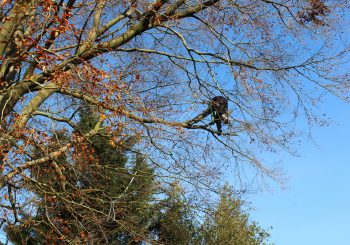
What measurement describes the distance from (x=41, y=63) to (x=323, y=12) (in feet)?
17.8

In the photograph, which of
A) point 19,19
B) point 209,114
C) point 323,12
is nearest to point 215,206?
point 209,114

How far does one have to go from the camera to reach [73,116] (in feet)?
36.8

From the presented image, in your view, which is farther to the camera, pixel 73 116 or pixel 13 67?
pixel 73 116

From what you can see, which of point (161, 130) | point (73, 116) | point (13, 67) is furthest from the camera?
point (73, 116)

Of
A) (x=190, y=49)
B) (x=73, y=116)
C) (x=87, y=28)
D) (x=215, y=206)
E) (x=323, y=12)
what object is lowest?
(x=215, y=206)

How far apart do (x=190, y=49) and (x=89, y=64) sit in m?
2.77

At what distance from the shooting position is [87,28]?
387 inches

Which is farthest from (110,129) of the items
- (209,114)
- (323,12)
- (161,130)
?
(323,12)

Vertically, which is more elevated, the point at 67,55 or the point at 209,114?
the point at 209,114

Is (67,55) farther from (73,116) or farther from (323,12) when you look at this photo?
(323,12)

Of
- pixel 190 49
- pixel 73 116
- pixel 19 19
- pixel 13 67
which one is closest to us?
pixel 19 19

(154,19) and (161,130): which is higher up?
(154,19)

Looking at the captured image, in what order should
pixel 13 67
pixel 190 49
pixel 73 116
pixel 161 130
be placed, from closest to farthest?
pixel 13 67 < pixel 161 130 < pixel 190 49 < pixel 73 116

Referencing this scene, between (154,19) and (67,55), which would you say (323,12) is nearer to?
(154,19)
